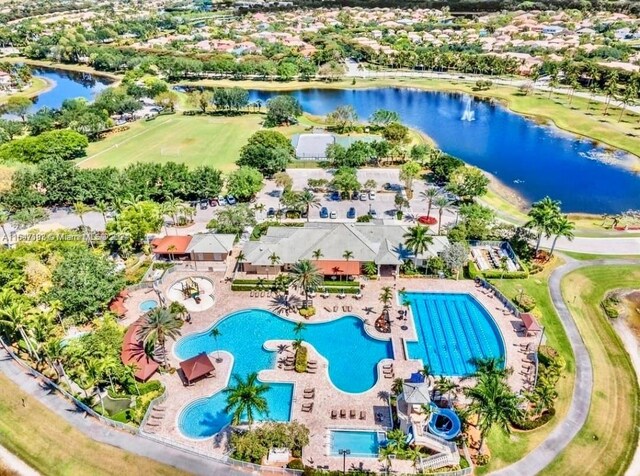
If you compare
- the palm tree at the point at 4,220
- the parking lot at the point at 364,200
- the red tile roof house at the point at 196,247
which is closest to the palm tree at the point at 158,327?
the red tile roof house at the point at 196,247

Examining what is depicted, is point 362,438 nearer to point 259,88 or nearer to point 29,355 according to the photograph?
A: point 29,355

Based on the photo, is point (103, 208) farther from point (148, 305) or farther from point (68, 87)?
point (68, 87)

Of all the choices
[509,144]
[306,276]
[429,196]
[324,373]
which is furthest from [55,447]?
[509,144]

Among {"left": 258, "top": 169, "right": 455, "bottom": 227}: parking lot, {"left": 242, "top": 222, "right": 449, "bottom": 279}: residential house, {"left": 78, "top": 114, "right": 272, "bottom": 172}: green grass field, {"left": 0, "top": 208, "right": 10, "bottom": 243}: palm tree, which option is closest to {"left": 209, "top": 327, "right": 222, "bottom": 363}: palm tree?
{"left": 242, "top": 222, "right": 449, "bottom": 279}: residential house

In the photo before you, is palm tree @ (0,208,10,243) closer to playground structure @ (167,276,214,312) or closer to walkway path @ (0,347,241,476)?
playground structure @ (167,276,214,312)

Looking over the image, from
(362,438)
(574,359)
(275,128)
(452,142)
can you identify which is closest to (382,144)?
(452,142)

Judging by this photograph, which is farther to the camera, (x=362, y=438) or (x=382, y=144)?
(x=382, y=144)
